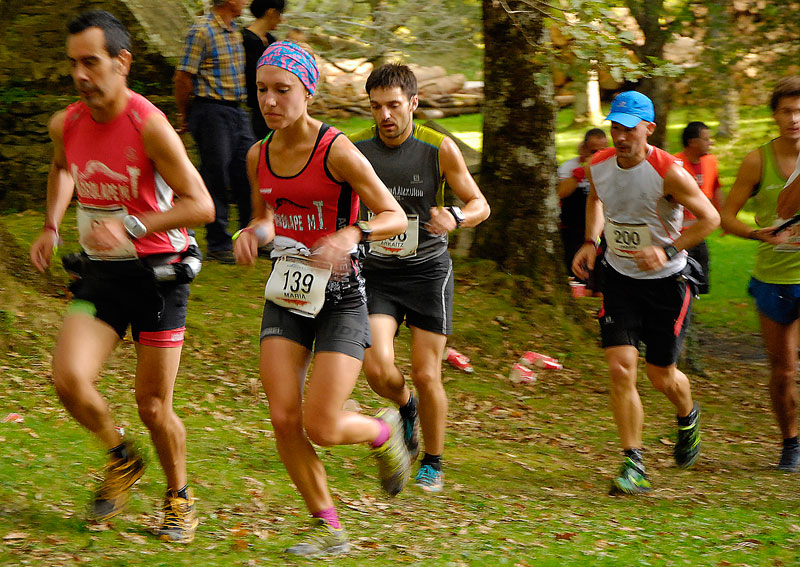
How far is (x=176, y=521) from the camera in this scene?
4.64 m

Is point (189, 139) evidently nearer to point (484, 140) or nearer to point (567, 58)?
point (484, 140)

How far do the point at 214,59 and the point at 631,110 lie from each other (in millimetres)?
4454

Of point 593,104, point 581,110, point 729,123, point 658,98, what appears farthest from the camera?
point 593,104

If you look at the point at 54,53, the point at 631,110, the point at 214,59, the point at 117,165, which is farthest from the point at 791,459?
the point at 54,53

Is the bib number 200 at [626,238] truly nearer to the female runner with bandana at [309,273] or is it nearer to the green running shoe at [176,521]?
the female runner with bandana at [309,273]

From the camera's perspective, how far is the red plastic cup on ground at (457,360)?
8977 millimetres

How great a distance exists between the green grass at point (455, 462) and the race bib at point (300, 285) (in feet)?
3.84

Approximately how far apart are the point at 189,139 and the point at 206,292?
326 centimetres

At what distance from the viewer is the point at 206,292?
9.26m

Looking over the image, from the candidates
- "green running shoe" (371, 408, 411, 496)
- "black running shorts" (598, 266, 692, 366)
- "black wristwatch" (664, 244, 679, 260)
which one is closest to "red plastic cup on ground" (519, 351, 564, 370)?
"black running shorts" (598, 266, 692, 366)

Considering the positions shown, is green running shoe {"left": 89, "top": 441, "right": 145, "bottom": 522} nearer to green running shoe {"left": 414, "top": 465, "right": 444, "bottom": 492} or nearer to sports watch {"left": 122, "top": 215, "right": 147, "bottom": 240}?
sports watch {"left": 122, "top": 215, "right": 147, "bottom": 240}

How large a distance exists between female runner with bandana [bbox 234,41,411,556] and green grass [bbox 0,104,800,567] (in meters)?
0.58

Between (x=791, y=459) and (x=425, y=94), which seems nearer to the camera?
(x=791, y=459)

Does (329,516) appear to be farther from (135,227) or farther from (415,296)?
(415,296)
